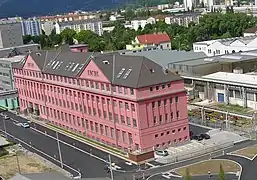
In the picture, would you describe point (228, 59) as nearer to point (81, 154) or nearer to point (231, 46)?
point (231, 46)

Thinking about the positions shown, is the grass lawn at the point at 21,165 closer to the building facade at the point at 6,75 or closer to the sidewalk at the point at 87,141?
the sidewalk at the point at 87,141

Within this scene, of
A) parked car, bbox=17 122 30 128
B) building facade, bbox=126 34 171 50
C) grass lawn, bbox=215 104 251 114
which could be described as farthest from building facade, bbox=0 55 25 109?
grass lawn, bbox=215 104 251 114

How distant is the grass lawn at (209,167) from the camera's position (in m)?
38.2

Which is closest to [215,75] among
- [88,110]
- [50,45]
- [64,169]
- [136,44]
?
[88,110]

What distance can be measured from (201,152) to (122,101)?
9386 millimetres

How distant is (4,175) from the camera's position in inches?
1663

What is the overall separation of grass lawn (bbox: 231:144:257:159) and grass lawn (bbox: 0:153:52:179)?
1809 cm

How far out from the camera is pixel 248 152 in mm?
41938

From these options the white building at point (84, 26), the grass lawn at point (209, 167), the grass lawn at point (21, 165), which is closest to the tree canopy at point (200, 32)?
the white building at point (84, 26)

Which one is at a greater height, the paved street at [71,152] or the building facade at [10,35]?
the building facade at [10,35]

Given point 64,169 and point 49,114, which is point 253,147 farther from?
point 49,114

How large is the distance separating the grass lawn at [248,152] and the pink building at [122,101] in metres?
6.58

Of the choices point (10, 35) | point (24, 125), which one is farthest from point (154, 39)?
point (24, 125)

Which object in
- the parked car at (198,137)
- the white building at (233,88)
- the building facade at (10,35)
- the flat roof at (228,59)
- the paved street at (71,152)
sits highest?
the building facade at (10,35)
